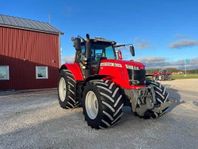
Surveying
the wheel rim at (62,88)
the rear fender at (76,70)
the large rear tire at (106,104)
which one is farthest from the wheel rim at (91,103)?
the wheel rim at (62,88)

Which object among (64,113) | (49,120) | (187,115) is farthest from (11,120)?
(187,115)

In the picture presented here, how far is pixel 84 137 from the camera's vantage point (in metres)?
5.66

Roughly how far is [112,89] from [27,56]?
1459cm

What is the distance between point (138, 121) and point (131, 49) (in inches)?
103

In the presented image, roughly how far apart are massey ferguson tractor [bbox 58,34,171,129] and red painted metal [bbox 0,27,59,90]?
11437 millimetres

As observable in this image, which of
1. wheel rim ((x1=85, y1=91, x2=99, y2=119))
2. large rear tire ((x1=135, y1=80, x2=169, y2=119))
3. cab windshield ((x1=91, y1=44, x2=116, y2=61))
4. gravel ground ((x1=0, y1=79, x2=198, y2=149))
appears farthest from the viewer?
cab windshield ((x1=91, y1=44, x2=116, y2=61))

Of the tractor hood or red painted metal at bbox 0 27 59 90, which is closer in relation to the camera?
the tractor hood

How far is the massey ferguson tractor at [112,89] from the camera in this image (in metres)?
6.06

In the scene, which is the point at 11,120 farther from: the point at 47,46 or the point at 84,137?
the point at 47,46

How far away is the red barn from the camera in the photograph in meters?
18.1

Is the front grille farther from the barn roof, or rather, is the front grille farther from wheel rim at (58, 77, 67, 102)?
the barn roof

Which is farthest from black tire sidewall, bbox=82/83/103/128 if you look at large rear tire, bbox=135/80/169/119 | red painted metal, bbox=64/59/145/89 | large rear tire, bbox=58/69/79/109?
large rear tire, bbox=58/69/79/109

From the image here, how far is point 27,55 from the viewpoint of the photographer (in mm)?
19234

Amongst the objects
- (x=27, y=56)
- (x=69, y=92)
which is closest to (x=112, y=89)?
(x=69, y=92)
